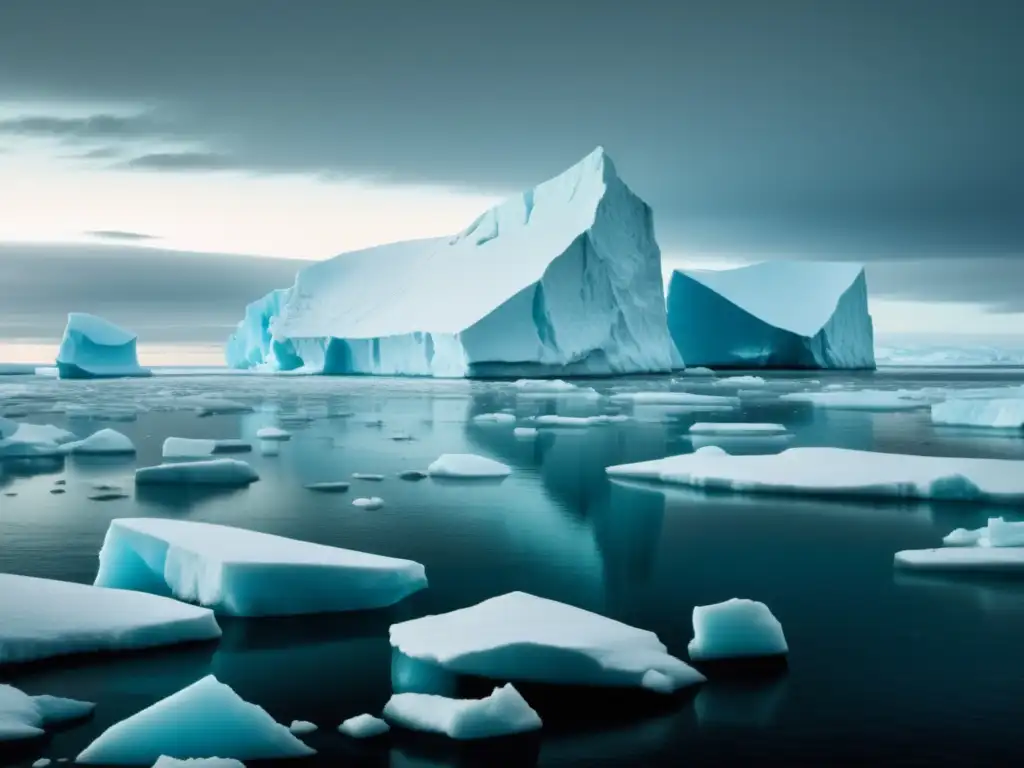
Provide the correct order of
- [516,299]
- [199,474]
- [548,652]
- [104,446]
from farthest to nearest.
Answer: [516,299]
[104,446]
[199,474]
[548,652]

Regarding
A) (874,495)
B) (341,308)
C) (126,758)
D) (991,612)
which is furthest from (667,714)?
(341,308)

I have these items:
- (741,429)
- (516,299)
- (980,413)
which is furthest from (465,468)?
(516,299)

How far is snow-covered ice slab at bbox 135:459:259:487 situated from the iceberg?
25.1m

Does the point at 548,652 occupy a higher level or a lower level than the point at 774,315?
lower

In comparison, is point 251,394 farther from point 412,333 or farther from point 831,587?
point 831,587

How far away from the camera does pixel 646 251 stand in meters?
28.6

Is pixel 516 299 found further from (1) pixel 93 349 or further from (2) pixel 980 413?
(1) pixel 93 349

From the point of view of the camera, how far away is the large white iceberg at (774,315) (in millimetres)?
32719

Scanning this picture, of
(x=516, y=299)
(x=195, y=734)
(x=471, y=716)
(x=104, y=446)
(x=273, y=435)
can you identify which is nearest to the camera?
(x=195, y=734)

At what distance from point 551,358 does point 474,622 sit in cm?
2283

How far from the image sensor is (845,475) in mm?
7105

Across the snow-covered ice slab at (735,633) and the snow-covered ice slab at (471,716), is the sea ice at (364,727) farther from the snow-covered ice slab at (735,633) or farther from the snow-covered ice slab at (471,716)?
the snow-covered ice slab at (735,633)

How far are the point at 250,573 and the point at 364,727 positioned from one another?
1.30m

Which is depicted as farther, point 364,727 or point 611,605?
point 611,605
